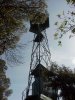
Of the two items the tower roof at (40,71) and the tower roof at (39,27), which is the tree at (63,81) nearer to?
the tower roof at (40,71)

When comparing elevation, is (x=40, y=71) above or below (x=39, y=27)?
below

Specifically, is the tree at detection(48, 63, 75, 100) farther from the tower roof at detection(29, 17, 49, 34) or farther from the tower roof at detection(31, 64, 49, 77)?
the tower roof at detection(29, 17, 49, 34)

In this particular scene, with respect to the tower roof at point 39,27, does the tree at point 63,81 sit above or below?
below

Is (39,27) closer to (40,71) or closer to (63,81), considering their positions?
(40,71)

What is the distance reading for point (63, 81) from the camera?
46.2m

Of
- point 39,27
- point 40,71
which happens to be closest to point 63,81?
point 40,71

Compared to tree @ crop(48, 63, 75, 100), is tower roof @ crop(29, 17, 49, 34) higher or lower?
higher

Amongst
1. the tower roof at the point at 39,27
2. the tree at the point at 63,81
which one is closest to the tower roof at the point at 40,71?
the tree at the point at 63,81

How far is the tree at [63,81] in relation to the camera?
4513 cm

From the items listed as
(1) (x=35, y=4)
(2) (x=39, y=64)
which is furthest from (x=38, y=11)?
(2) (x=39, y=64)

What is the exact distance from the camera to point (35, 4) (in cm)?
2248

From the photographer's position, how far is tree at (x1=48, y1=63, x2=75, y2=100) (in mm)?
45134

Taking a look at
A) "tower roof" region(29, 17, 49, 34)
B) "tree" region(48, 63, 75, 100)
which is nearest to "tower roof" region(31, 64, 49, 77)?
"tree" region(48, 63, 75, 100)

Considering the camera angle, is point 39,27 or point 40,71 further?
point 40,71
